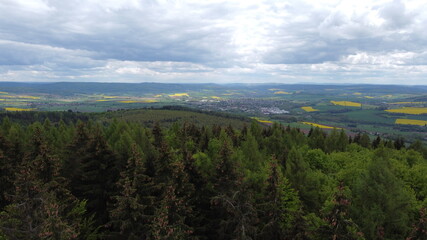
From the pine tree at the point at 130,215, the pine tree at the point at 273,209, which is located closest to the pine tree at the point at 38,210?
the pine tree at the point at 130,215

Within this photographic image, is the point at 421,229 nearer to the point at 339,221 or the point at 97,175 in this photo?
the point at 339,221

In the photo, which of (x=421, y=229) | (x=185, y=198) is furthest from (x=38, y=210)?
(x=421, y=229)

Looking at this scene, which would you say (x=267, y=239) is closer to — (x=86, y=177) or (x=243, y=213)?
(x=243, y=213)

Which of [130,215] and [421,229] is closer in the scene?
[421,229]

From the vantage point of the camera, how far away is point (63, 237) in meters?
15.8

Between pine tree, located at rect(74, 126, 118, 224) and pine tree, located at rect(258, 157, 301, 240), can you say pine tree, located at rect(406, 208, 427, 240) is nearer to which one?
pine tree, located at rect(258, 157, 301, 240)

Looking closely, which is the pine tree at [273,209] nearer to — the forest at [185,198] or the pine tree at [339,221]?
the forest at [185,198]

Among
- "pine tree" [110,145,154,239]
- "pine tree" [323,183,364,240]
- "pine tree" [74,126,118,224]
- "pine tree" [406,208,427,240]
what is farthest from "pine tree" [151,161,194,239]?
"pine tree" [406,208,427,240]

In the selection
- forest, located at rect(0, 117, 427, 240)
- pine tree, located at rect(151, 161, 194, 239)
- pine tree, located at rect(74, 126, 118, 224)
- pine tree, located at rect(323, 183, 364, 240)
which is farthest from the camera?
pine tree, located at rect(74, 126, 118, 224)

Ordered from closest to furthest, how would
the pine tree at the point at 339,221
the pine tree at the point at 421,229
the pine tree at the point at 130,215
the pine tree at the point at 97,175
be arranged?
the pine tree at the point at 421,229
the pine tree at the point at 339,221
the pine tree at the point at 130,215
the pine tree at the point at 97,175

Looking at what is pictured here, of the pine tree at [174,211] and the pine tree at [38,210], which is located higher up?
the pine tree at [38,210]

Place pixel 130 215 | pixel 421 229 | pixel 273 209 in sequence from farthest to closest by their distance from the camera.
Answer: pixel 273 209 < pixel 130 215 < pixel 421 229

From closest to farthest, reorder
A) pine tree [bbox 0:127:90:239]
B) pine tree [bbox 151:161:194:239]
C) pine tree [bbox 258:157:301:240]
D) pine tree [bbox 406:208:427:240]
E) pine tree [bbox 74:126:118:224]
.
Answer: pine tree [bbox 0:127:90:239] → pine tree [bbox 406:208:427:240] → pine tree [bbox 151:161:194:239] → pine tree [bbox 258:157:301:240] → pine tree [bbox 74:126:118:224]

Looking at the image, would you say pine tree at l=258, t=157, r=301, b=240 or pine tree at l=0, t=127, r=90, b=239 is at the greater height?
pine tree at l=0, t=127, r=90, b=239
